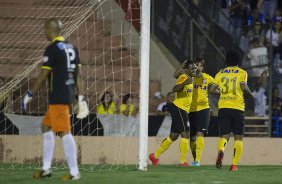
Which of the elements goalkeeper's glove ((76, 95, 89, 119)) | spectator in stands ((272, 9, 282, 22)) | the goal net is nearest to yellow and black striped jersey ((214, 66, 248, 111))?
the goal net

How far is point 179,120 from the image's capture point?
15414 mm

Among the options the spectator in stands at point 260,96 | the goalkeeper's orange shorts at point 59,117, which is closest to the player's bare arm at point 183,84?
the spectator in stands at point 260,96

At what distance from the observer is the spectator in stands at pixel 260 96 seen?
18.6m

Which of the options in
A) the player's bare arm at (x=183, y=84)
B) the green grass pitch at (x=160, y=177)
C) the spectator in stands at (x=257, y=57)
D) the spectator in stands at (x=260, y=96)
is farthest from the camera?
the spectator in stands at (x=257, y=57)

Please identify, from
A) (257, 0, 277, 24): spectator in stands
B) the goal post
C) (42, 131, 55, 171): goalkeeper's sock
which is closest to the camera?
(42, 131, 55, 171): goalkeeper's sock

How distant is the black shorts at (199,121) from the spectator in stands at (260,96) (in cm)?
288

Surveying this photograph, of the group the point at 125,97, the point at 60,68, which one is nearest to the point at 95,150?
the point at 125,97

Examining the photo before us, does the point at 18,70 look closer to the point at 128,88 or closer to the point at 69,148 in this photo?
the point at 128,88

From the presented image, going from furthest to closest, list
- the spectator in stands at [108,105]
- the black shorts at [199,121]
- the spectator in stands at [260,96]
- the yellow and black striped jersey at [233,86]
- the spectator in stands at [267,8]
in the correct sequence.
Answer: the spectator in stands at [267,8]
the spectator in stands at [260,96]
the spectator in stands at [108,105]
the black shorts at [199,121]
the yellow and black striped jersey at [233,86]

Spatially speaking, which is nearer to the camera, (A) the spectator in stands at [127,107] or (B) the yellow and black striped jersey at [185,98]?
(B) the yellow and black striped jersey at [185,98]

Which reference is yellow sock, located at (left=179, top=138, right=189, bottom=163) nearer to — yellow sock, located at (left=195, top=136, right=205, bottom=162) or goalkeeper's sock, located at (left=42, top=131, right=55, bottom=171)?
yellow sock, located at (left=195, top=136, right=205, bottom=162)

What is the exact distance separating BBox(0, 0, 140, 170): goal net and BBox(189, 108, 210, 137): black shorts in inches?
44.8

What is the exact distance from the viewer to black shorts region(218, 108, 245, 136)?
14336 mm

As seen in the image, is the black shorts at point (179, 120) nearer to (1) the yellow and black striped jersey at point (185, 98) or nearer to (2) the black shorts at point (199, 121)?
(1) the yellow and black striped jersey at point (185, 98)
